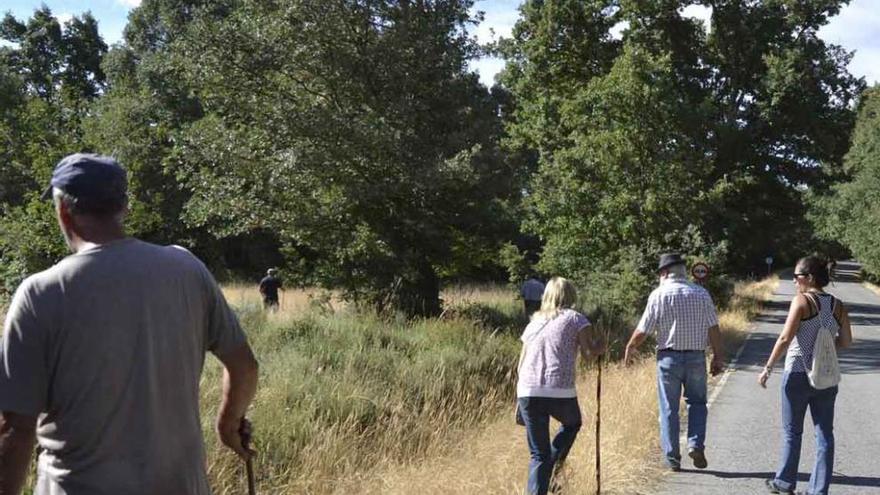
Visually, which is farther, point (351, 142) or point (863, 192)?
point (863, 192)

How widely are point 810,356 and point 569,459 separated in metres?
2.05

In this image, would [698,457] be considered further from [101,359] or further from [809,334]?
[101,359]

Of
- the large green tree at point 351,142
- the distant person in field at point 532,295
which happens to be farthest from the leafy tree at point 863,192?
the large green tree at point 351,142

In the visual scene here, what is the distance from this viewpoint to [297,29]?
16.4 meters

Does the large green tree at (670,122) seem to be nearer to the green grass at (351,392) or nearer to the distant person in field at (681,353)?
the green grass at (351,392)

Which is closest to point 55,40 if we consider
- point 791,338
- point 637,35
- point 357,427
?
point 637,35

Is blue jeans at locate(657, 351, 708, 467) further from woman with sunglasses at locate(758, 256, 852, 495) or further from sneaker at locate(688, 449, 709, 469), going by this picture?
woman with sunglasses at locate(758, 256, 852, 495)

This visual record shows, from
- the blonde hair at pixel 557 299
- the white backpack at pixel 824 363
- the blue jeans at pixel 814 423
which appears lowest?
the blue jeans at pixel 814 423

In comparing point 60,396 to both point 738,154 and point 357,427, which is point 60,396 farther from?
point 738,154

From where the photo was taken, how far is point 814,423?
5.98 m

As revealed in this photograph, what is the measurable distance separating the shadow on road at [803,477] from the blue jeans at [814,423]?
29.8 inches

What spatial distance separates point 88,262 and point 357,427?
6.50 m

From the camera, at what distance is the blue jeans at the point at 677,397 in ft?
22.7

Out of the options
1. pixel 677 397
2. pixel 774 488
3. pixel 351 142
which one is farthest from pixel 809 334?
pixel 351 142
